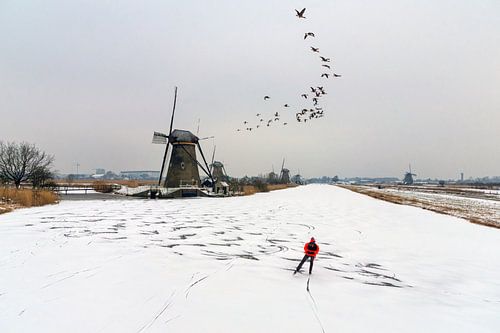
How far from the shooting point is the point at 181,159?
40562 mm

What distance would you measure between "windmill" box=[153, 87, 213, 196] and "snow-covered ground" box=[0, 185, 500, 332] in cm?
2813

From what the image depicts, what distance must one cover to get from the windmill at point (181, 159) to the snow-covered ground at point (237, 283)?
2813 cm

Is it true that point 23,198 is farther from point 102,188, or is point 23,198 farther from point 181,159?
point 102,188

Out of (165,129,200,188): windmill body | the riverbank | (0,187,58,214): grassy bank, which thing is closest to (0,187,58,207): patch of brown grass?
(0,187,58,214): grassy bank

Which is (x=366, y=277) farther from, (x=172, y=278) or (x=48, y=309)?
(x=48, y=309)

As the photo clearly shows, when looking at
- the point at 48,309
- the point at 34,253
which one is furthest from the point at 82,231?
the point at 48,309

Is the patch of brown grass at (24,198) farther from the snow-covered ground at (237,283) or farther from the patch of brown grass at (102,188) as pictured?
the patch of brown grass at (102,188)

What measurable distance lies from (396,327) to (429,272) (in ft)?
12.6

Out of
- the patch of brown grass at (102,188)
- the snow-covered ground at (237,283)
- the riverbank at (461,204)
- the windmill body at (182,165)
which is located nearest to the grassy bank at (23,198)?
the snow-covered ground at (237,283)

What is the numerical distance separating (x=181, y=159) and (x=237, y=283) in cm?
3542

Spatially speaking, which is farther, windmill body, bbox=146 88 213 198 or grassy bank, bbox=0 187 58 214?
windmill body, bbox=146 88 213 198

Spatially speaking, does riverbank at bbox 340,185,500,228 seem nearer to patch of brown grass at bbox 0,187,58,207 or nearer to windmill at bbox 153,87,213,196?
windmill at bbox 153,87,213,196

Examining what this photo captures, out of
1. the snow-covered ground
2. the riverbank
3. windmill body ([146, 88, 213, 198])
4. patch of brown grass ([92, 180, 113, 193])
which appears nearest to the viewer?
the snow-covered ground

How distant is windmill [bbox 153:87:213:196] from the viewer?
40.2 m
